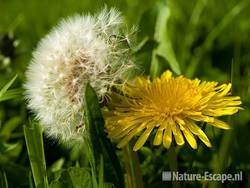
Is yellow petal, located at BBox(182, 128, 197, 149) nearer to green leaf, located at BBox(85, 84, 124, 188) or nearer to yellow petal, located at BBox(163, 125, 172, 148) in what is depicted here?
yellow petal, located at BBox(163, 125, 172, 148)

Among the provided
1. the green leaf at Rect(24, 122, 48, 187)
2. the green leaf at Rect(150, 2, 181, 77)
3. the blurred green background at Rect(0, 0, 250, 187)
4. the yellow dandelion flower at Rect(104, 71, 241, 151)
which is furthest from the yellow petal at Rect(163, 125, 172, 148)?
the green leaf at Rect(150, 2, 181, 77)

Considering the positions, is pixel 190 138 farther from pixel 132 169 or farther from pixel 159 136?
pixel 132 169

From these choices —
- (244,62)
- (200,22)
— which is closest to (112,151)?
(244,62)

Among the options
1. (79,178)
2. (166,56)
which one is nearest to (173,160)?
(79,178)

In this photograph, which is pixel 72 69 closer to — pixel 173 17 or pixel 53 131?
pixel 53 131

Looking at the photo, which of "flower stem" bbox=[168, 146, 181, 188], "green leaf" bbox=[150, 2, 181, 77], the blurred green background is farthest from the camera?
"green leaf" bbox=[150, 2, 181, 77]

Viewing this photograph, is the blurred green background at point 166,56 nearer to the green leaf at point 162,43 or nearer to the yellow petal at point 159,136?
the green leaf at point 162,43
